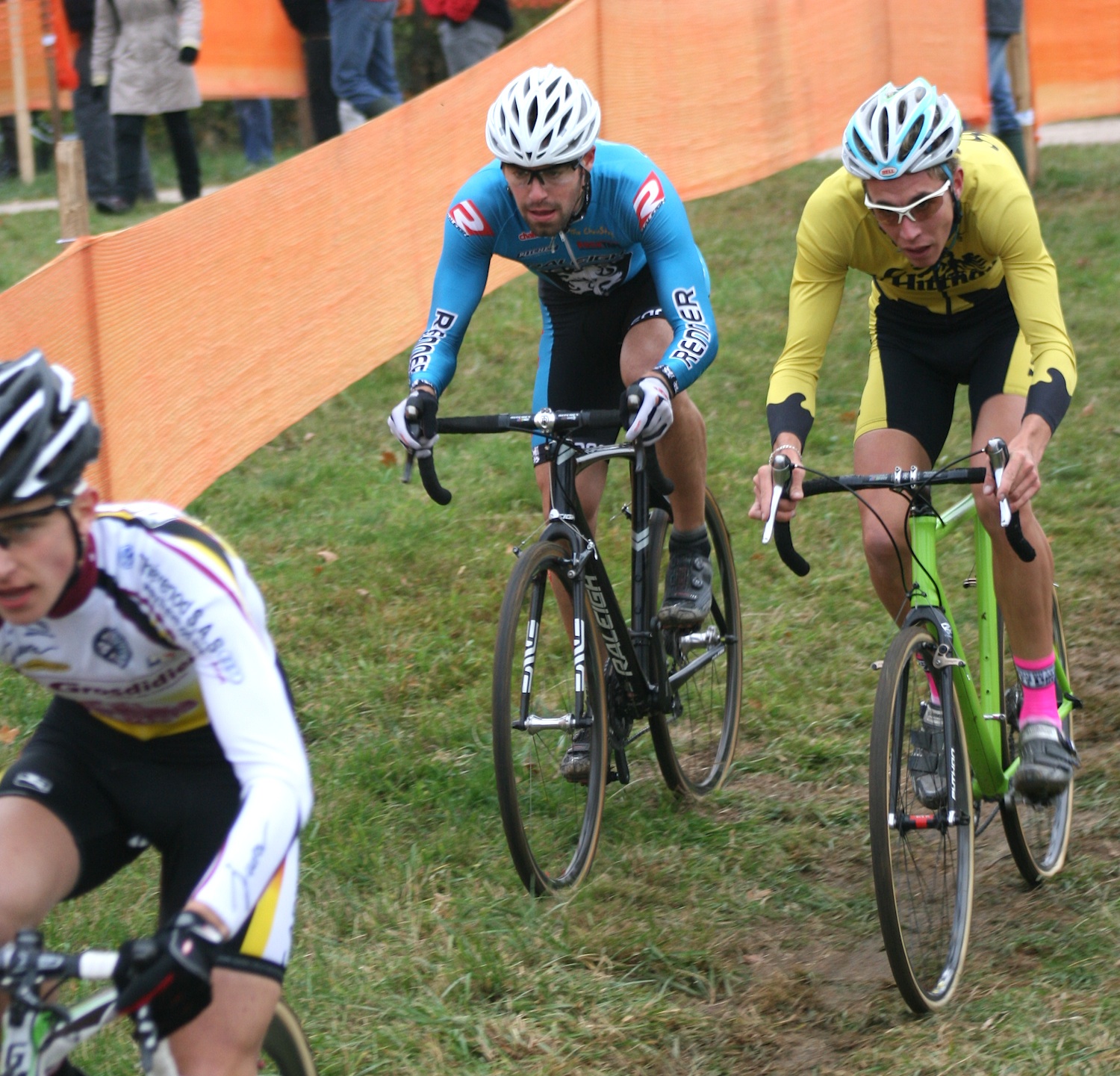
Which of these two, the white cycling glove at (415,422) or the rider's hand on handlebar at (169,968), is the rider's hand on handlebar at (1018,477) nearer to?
the white cycling glove at (415,422)

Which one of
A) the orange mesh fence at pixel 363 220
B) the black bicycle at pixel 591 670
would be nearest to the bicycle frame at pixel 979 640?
the black bicycle at pixel 591 670

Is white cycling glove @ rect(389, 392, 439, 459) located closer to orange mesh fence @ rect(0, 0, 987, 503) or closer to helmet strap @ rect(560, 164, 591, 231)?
helmet strap @ rect(560, 164, 591, 231)

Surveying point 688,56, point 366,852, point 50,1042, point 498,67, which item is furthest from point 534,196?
point 688,56

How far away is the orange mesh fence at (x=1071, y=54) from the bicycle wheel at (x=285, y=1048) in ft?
43.3

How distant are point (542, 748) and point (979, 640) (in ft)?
4.88

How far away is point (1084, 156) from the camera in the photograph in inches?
601

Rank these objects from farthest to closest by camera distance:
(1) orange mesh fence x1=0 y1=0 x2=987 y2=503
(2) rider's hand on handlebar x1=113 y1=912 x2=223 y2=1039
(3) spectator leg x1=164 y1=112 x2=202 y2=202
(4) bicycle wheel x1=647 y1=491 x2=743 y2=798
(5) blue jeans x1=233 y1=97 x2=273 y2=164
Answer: (5) blue jeans x1=233 y1=97 x2=273 y2=164
(3) spectator leg x1=164 y1=112 x2=202 y2=202
(1) orange mesh fence x1=0 y1=0 x2=987 y2=503
(4) bicycle wheel x1=647 y1=491 x2=743 y2=798
(2) rider's hand on handlebar x1=113 y1=912 x2=223 y2=1039

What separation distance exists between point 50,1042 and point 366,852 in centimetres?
263

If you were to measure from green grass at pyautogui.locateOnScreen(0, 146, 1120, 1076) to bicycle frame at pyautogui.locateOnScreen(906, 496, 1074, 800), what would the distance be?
1.70 ft

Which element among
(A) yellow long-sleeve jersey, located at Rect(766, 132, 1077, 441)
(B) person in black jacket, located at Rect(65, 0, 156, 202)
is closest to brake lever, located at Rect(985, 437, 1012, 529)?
(A) yellow long-sleeve jersey, located at Rect(766, 132, 1077, 441)

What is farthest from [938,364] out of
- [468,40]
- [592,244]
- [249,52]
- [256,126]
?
[256,126]

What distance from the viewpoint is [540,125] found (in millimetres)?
4711

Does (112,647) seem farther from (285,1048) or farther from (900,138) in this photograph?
(900,138)

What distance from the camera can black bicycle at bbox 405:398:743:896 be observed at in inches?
177
